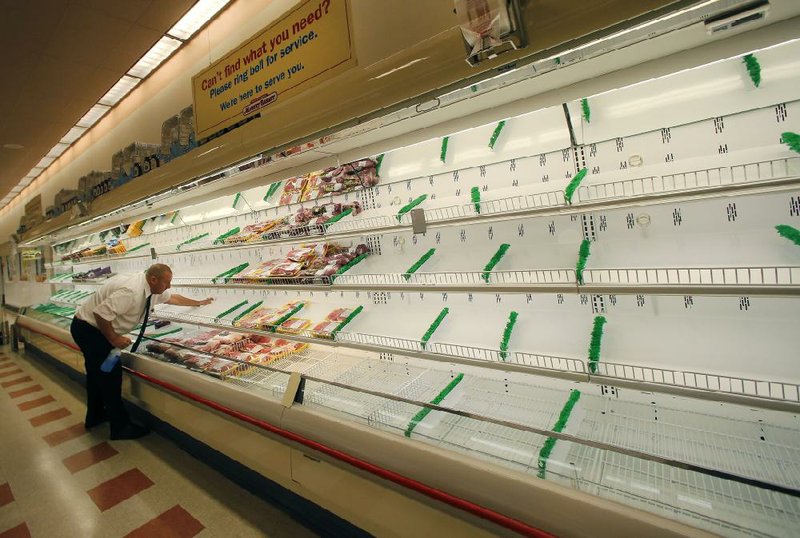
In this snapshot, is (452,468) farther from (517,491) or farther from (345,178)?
(345,178)

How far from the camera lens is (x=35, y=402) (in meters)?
4.94

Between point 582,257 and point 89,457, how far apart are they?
414cm

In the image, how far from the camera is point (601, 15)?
1117 mm

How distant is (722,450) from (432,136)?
1838 mm

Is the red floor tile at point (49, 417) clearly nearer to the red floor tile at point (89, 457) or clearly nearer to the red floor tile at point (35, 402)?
the red floor tile at point (35, 402)

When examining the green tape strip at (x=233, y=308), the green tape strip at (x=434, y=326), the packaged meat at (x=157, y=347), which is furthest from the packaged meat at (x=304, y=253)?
the packaged meat at (x=157, y=347)

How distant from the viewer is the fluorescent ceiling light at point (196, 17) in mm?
3029

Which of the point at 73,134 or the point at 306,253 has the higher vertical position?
the point at 73,134

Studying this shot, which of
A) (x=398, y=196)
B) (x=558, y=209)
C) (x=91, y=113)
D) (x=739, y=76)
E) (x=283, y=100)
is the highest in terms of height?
(x=91, y=113)

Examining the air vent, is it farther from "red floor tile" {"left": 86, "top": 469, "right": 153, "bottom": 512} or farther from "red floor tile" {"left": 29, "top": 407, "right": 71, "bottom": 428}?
"red floor tile" {"left": 29, "top": 407, "right": 71, "bottom": 428}

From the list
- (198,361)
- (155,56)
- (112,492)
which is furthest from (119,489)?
(155,56)

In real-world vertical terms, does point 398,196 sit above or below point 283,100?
below

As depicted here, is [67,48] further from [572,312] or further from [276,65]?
[572,312]

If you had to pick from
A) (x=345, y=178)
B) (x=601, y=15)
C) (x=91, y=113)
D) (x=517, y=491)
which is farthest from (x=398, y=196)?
(x=91, y=113)
